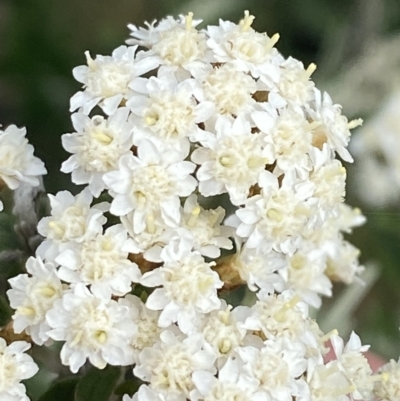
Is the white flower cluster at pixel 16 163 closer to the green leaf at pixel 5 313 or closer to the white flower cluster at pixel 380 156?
the green leaf at pixel 5 313

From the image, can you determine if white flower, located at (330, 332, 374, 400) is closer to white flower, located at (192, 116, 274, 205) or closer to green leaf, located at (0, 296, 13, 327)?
white flower, located at (192, 116, 274, 205)

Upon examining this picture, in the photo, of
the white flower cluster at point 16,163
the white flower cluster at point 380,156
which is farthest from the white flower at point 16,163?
the white flower cluster at point 380,156

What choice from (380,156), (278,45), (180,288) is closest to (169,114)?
(180,288)

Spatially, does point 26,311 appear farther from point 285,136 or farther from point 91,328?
point 285,136

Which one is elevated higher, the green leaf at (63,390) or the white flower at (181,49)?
the white flower at (181,49)

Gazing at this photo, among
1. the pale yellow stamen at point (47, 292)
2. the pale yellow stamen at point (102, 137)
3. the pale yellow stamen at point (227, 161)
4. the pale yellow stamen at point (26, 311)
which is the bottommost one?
the pale yellow stamen at point (26, 311)

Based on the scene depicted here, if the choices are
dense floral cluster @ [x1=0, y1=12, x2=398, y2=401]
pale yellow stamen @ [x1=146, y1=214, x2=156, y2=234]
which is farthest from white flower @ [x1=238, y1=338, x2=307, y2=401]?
pale yellow stamen @ [x1=146, y1=214, x2=156, y2=234]
